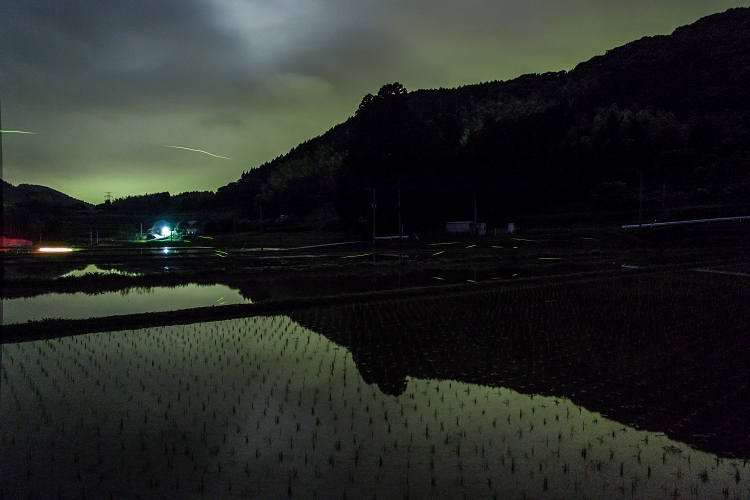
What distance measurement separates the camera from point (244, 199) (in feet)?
350

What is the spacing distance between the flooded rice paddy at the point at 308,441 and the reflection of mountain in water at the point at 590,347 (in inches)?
25.2

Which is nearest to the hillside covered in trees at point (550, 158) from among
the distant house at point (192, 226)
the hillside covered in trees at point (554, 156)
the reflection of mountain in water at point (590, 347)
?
the hillside covered in trees at point (554, 156)

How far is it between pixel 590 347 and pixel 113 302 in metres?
15.5

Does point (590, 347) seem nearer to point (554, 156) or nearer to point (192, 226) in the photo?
point (554, 156)

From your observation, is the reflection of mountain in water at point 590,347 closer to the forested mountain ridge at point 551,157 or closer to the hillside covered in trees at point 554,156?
the forested mountain ridge at point 551,157

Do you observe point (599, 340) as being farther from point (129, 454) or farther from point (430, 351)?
point (129, 454)

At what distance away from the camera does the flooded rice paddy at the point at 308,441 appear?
18.7 feet

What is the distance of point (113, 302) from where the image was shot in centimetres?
1847

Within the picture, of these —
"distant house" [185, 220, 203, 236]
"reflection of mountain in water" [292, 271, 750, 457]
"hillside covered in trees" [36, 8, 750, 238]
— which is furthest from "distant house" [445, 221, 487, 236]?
"distant house" [185, 220, 203, 236]

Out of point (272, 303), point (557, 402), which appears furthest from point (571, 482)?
point (272, 303)

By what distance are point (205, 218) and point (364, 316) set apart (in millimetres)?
102384

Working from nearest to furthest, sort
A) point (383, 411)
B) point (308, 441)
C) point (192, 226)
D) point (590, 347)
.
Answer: point (308, 441), point (383, 411), point (590, 347), point (192, 226)

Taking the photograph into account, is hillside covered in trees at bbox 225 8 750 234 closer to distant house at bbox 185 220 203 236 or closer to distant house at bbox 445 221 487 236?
distant house at bbox 445 221 487 236

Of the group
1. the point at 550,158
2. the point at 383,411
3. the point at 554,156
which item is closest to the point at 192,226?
the point at 550,158
